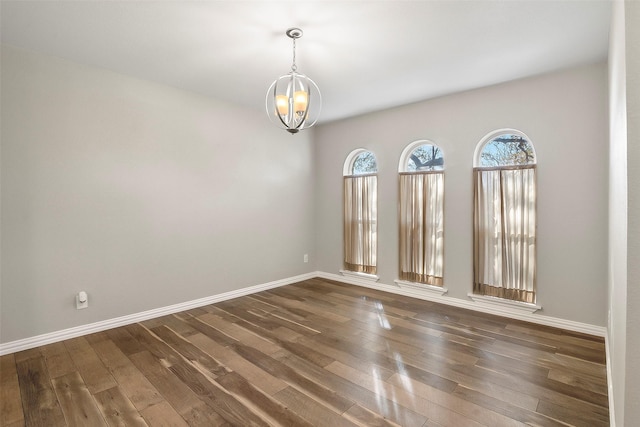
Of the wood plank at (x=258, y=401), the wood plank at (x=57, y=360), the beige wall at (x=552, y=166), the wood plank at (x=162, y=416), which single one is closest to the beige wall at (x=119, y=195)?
the wood plank at (x=57, y=360)

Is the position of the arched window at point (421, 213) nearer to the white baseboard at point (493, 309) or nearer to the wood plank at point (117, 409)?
the white baseboard at point (493, 309)

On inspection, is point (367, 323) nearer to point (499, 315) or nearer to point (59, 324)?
point (499, 315)

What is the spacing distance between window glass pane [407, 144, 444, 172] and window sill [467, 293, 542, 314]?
69.5 inches

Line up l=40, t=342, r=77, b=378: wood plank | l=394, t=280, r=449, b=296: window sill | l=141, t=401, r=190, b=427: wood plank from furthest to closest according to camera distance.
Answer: l=394, t=280, r=449, b=296: window sill → l=40, t=342, r=77, b=378: wood plank → l=141, t=401, r=190, b=427: wood plank

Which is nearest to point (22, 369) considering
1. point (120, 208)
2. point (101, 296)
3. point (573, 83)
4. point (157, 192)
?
point (101, 296)

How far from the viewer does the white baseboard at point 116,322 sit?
279 cm

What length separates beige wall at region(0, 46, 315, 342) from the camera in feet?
9.20

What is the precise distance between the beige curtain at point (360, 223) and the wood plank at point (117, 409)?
3.57m

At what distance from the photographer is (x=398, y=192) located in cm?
454

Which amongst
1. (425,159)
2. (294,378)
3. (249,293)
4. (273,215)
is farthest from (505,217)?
(249,293)

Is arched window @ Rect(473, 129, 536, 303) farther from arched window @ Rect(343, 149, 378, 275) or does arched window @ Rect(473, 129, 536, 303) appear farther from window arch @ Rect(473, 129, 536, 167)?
arched window @ Rect(343, 149, 378, 275)

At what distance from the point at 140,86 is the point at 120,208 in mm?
1415

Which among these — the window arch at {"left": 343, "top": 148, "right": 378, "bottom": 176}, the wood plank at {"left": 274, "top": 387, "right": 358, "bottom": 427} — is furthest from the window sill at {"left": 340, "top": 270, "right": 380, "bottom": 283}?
the wood plank at {"left": 274, "top": 387, "right": 358, "bottom": 427}

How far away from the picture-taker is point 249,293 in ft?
14.9
